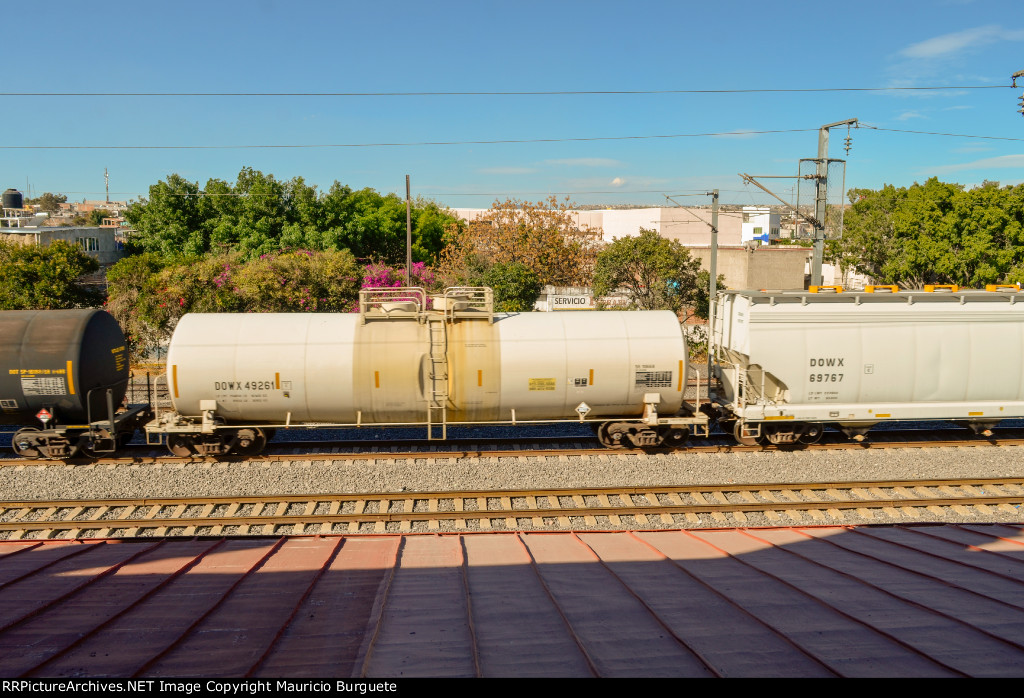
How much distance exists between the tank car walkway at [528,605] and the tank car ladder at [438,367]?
5.58 m

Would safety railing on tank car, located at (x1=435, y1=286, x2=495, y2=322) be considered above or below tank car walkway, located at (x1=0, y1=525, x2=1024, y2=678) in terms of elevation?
above

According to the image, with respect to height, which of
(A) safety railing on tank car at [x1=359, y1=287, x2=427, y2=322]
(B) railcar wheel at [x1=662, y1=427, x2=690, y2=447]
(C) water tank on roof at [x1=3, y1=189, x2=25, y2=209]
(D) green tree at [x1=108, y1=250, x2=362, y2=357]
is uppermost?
(C) water tank on roof at [x1=3, y1=189, x2=25, y2=209]

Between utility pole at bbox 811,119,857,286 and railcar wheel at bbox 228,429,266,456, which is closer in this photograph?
railcar wheel at bbox 228,429,266,456

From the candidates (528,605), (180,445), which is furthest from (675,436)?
(180,445)

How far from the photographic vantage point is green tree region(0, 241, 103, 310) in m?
29.3

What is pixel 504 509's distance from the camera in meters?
13.0

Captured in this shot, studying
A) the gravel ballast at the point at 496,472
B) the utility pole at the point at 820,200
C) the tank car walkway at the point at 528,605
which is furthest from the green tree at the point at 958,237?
the tank car walkway at the point at 528,605

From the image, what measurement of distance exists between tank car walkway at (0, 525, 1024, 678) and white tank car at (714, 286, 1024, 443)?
6.23 m

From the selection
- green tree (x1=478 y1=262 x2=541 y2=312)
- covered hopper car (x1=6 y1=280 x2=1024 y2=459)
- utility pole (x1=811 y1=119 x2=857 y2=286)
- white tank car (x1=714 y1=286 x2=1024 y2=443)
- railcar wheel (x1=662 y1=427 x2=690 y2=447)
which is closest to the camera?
covered hopper car (x1=6 y1=280 x2=1024 y2=459)

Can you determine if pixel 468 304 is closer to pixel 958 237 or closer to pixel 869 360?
pixel 869 360

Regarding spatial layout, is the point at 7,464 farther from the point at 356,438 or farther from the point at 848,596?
the point at 848,596

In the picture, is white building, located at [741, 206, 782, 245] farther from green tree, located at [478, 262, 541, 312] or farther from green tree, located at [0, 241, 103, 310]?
green tree, located at [0, 241, 103, 310]

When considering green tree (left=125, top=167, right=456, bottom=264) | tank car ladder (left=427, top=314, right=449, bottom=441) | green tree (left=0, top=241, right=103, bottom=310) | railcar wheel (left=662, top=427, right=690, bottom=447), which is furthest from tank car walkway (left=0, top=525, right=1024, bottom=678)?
green tree (left=125, top=167, right=456, bottom=264)

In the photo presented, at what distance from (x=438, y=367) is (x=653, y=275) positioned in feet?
73.7
